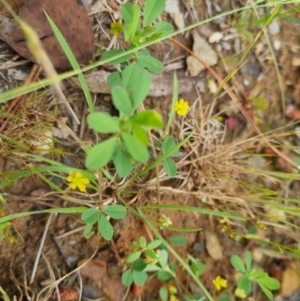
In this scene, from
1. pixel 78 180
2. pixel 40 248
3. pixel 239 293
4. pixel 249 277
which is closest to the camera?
pixel 78 180

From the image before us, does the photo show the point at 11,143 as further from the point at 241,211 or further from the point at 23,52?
the point at 241,211

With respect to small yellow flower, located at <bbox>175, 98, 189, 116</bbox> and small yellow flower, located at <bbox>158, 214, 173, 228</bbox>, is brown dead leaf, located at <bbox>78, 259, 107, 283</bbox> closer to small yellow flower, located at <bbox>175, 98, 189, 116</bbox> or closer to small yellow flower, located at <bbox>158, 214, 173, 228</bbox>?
small yellow flower, located at <bbox>158, 214, 173, 228</bbox>

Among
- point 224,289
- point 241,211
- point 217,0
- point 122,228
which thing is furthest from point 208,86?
point 224,289

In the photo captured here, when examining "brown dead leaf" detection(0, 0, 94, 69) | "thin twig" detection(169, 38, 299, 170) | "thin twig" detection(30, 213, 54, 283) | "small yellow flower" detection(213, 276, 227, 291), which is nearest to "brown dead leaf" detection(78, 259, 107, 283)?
"thin twig" detection(30, 213, 54, 283)

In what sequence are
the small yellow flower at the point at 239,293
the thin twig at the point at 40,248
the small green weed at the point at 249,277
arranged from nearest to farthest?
1. the thin twig at the point at 40,248
2. the small green weed at the point at 249,277
3. the small yellow flower at the point at 239,293

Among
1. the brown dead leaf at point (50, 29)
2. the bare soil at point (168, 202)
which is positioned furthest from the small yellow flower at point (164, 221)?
the brown dead leaf at point (50, 29)

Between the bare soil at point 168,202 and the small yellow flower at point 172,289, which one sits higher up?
the bare soil at point 168,202

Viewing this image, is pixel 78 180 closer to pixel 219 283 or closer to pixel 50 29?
pixel 50 29

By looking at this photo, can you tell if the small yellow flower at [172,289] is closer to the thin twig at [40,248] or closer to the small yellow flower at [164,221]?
the small yellow flower at [164,221]

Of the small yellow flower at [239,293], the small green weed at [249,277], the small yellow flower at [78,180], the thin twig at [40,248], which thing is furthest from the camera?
the small yellow flower at [239,293]

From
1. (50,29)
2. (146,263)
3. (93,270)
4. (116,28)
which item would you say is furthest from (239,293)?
(50,29)

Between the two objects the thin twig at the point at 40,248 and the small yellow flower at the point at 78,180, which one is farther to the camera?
the thin twig at the point at 40,248
